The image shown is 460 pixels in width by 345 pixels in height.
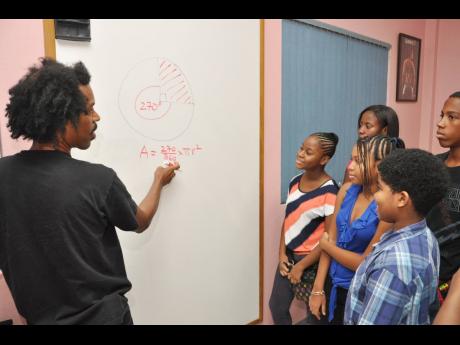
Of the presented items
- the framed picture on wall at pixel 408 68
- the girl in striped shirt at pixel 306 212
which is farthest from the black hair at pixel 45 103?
the framed picture on wall at pixel 408 68

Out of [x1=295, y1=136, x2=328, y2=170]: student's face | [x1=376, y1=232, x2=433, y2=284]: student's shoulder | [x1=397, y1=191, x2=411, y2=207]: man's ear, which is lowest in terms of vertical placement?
[x1=376, y1=232, x2=433, y2=284]: student's shoulder

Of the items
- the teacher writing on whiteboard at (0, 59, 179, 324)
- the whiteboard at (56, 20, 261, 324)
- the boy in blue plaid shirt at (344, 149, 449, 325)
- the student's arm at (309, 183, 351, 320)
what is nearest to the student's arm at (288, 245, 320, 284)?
the student's arm at (309, 183, 351, 320)

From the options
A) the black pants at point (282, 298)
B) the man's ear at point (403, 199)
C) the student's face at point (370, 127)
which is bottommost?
the black pants at point (282, 298)

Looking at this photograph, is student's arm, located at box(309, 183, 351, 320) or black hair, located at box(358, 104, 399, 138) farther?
black hair, located at box(358, 104, 399, 138)

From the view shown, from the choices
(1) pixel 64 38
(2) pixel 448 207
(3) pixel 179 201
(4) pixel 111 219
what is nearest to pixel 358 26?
(2) pixel 448 207

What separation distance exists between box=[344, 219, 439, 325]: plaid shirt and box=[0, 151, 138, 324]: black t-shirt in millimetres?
709

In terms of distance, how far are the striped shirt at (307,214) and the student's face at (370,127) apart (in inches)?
15.2

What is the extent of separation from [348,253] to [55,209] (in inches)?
40.8

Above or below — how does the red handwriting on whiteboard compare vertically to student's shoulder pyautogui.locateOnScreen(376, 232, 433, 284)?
above

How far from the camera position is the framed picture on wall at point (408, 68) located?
3266mm

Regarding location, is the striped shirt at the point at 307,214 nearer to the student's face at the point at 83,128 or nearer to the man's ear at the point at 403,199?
the man's ear at the point at 403,199

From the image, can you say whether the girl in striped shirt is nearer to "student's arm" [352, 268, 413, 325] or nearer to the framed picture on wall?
"student's arm" [352, 268, 413, 325]

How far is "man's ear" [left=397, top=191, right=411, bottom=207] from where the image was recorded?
3.31ft

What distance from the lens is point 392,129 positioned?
77.1 inches
